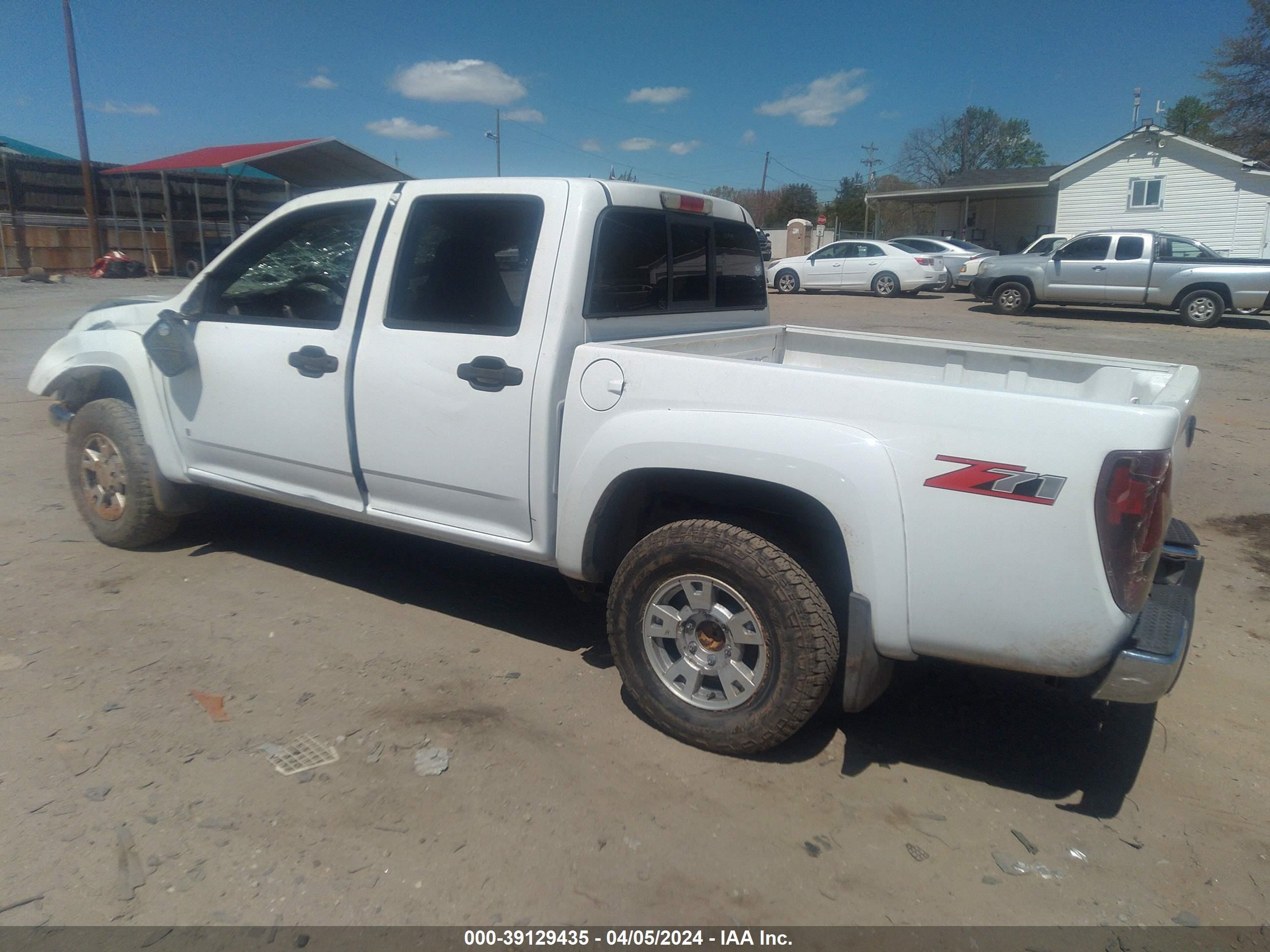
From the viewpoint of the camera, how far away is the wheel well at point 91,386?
496 cm

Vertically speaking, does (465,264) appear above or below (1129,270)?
below

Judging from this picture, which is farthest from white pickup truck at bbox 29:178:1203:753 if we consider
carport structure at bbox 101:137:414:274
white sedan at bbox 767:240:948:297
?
white sedan at bbox 767:240:948:297

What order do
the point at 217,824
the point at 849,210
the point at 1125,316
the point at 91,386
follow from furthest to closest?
1. the point at 849,210
2. the point at 1125,316
3. the point at 91,386
4. the point at 217,824

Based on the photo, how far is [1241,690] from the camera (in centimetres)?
380

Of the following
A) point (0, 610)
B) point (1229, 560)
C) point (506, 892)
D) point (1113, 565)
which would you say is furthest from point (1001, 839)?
point (0, 610)

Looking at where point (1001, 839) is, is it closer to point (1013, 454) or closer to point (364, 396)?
point (1013, 454)

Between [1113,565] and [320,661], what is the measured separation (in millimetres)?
3063

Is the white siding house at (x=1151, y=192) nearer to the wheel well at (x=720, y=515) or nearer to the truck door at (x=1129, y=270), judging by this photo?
the truck door at (x=1129, y=270)

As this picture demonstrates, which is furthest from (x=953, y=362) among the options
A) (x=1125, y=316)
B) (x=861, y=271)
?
(x=861, y=271)

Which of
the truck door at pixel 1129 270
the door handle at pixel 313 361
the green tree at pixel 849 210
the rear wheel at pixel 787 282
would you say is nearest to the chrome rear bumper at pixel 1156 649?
the door handle at pixel 313 361

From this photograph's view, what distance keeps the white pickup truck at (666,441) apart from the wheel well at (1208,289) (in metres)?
16.5

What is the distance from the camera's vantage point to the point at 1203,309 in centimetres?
1783

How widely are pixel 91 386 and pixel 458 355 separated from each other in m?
2.78

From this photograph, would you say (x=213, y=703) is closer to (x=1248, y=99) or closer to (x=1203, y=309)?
(x=1203, y=309)
